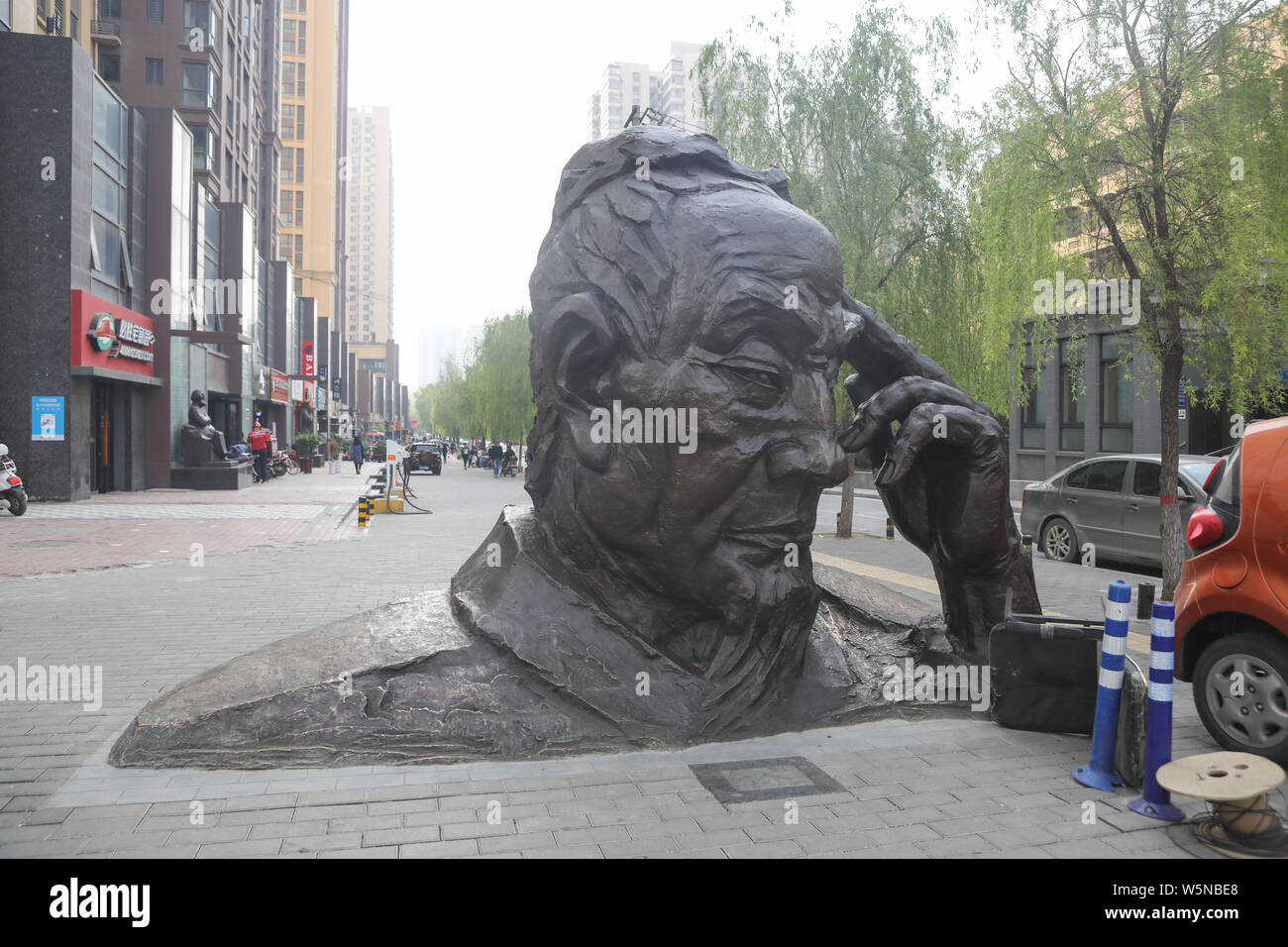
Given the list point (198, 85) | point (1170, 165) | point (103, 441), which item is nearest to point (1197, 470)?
point (1170, 165)

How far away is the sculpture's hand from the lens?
16.3ft

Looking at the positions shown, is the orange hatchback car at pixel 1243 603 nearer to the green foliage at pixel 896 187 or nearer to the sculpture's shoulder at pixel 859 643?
the sculpture's shoulder at pixel 859 643

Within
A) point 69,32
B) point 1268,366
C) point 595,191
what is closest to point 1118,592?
point 595,191

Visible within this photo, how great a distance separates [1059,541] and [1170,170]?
22.3ft

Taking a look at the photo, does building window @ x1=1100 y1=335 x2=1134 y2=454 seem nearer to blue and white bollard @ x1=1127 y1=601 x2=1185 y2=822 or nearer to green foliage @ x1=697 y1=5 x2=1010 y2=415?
green foliage @ x1=697 y1=5 x2=1010 y2=415

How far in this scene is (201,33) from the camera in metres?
33.8

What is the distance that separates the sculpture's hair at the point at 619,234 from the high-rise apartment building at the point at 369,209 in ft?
435

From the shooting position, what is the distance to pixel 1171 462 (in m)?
9.49

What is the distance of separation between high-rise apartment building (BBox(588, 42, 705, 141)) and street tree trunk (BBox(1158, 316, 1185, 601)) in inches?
2248

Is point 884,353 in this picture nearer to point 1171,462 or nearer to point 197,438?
point 1171,462

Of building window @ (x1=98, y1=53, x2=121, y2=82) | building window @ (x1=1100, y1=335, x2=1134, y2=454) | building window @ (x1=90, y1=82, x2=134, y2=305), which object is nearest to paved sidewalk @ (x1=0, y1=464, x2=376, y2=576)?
building window @ (x1=90, y1=82, x2=134, y2=305)

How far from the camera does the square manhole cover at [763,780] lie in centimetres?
407

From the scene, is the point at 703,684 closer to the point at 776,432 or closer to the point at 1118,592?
the point at 776,432

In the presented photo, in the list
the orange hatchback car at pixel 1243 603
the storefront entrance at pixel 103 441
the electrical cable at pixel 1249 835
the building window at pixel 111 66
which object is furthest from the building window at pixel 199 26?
the electrical cable at pixel 1249 835
